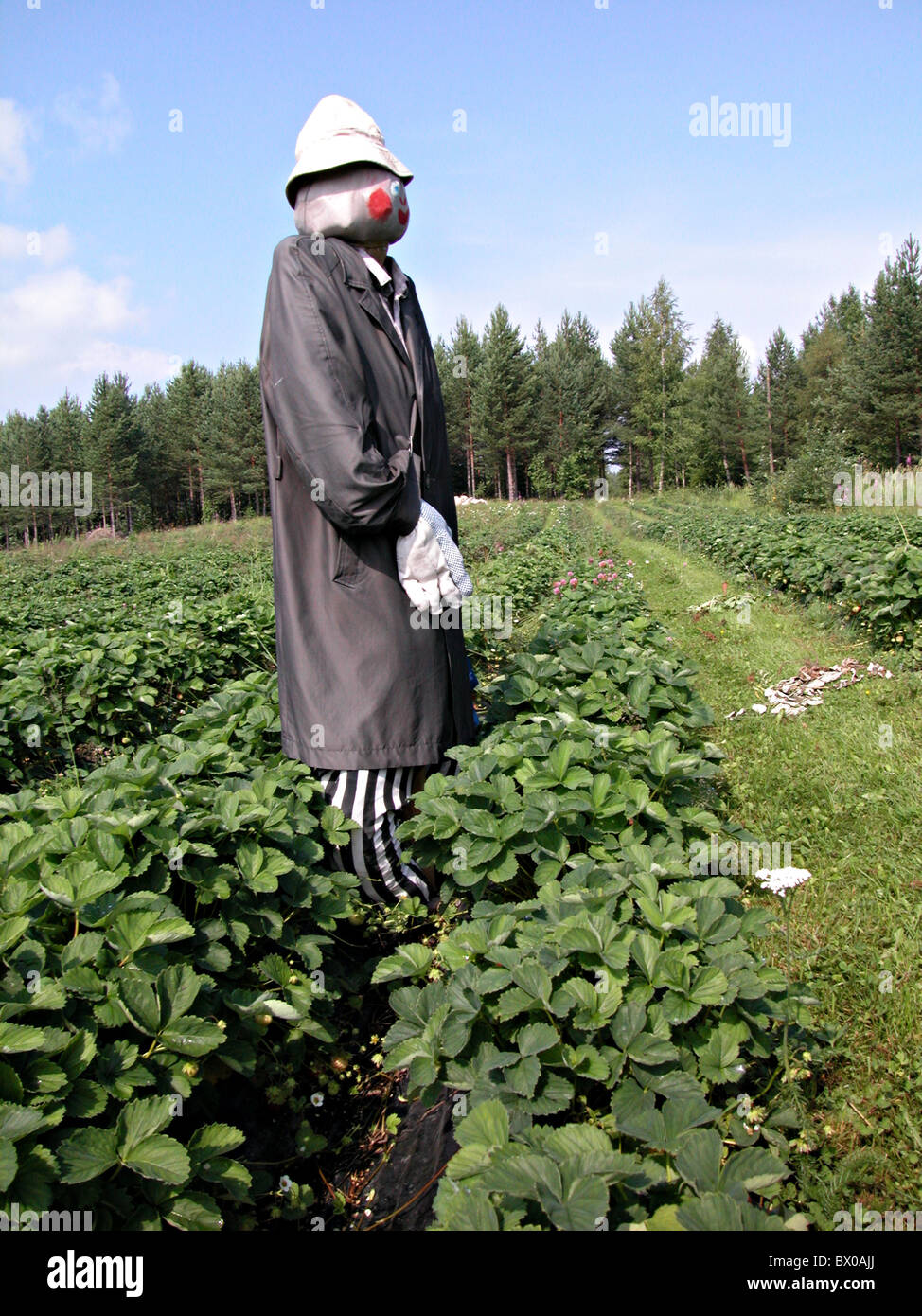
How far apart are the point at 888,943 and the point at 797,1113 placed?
1078mm

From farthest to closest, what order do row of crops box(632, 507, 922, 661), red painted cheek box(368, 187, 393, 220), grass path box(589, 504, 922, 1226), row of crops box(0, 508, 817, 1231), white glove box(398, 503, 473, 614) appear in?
row of crops box(632, 507, 922, 661)
red painted cheek box(368, 187, 393, 220)
white glove box(398, 503, 473, 614)
grass path box(589, 504, 922, 1226)
row of crops box(0, 508, 817, 1231)

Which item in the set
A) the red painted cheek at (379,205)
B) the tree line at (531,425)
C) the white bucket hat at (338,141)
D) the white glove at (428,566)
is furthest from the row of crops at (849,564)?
the tree line at (531,425)

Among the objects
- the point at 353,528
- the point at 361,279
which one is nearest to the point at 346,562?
the point at 353,528

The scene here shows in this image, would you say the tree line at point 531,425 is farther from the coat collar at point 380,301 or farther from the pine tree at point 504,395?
the coat collar at point 380,301

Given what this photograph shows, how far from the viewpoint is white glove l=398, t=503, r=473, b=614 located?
7.73ft

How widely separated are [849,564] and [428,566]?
6.17 m

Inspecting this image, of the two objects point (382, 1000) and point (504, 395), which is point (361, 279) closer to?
point (382, 1000)

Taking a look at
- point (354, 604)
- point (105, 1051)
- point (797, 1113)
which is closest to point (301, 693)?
point (354, 604)

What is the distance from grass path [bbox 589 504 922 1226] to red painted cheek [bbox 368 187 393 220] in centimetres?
262

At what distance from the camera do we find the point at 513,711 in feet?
10.8

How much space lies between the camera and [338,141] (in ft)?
7.79

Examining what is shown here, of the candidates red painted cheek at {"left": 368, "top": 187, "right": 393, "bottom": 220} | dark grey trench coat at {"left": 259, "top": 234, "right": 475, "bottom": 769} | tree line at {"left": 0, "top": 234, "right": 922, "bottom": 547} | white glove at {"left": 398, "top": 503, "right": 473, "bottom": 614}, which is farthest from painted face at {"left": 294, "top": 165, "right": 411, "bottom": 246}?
tree line at {"left": 0, "top": 234, "right": 922, "bottom": 547}

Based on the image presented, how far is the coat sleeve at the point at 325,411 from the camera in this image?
7.24ft

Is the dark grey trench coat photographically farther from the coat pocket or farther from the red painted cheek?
the red painted cheek
